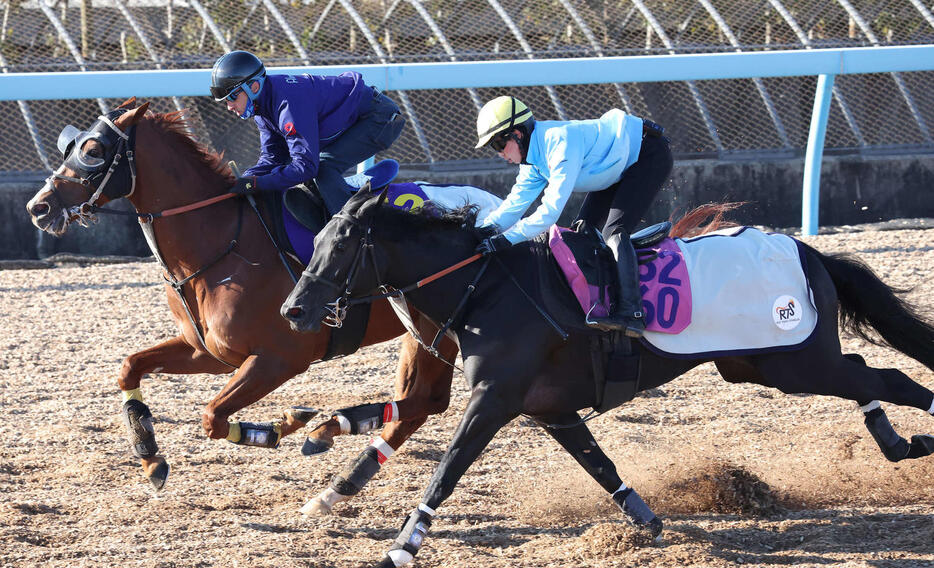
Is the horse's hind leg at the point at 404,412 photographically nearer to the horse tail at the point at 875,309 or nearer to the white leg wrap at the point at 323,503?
the white leg wrap at the point at 323,503

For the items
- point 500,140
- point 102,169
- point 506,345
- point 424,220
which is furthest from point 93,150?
point 506,345

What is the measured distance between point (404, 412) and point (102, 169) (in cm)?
173

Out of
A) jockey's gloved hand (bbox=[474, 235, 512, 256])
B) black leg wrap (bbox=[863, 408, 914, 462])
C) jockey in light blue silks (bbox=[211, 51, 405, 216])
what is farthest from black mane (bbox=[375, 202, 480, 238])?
black leg wrap (bbox=[863, 408, 914, 462])

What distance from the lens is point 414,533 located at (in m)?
4.02

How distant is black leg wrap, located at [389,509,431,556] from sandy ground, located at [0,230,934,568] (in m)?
0.27

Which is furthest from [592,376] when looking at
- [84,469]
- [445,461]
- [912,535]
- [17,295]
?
[17,295]

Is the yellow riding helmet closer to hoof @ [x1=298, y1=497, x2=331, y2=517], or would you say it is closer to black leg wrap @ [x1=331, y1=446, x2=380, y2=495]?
black leg wrap @ [x1=331, y1=446, x2=380, y2=495]

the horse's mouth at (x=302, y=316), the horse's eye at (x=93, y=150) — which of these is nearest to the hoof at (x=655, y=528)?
the horse's mouth at (x=302, y=316)

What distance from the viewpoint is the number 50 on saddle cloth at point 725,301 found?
444cm

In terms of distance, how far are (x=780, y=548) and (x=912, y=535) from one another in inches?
20.4

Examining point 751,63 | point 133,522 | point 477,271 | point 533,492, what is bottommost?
point 533,492

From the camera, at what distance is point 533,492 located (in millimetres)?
5121

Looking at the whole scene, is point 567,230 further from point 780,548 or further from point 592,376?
point 780,548

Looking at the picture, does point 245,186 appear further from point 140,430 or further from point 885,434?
point 885,434
